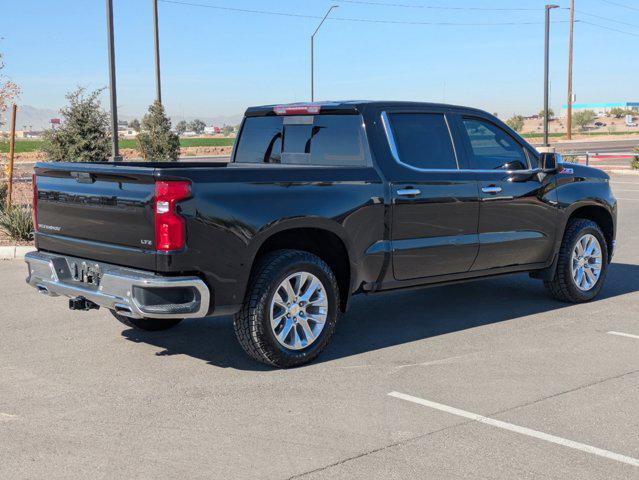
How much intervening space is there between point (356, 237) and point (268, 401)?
163cm

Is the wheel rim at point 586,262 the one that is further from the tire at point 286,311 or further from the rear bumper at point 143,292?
the rear bumper at point 143,292

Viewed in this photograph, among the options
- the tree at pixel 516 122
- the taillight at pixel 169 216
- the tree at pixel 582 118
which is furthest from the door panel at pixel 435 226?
the tree at pixel 582 118

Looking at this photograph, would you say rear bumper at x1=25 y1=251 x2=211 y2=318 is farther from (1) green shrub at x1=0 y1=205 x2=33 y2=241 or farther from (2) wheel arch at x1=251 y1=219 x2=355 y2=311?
(1) green shrub at x1=0 y1=205 x2=33 y2=241

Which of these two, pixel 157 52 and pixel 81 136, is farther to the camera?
pixel 157 52

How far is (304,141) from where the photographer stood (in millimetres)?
7230

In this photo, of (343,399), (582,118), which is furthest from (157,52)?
(582,118)

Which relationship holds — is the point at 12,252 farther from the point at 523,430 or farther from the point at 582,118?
the point at 582,118

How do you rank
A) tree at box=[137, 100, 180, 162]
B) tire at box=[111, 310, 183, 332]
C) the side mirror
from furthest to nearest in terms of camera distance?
tree at box=[137, 100, 180, 162], the side mirror, tire at box=[111, 310, 183, 332]

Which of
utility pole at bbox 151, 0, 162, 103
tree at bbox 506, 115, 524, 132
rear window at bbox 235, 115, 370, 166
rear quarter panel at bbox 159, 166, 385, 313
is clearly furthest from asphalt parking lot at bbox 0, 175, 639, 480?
tree at bbox 506, 115, 524, 132

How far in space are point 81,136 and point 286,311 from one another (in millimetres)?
13631

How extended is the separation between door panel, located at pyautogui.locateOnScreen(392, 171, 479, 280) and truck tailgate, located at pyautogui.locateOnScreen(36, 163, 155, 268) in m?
2.09

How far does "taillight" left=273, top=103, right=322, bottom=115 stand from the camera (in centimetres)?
710

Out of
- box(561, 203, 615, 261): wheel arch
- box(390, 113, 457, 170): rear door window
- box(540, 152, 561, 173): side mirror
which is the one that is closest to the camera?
box(390, 113, 457, 170): rear door window

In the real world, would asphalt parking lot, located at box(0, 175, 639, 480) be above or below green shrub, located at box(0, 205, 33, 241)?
below
